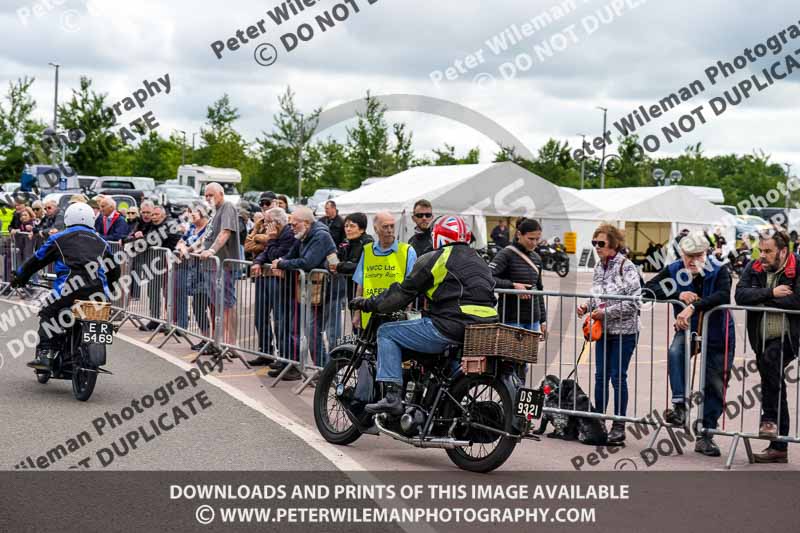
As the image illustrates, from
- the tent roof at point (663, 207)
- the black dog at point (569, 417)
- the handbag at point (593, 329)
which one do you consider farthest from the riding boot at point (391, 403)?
the tent roof at point (663, 207)

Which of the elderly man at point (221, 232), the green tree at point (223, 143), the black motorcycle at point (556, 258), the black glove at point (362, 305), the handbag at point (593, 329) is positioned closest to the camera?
the black glove at point (362, 305)

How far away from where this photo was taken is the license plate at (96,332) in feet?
33.1

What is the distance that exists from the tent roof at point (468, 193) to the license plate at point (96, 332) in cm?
2204

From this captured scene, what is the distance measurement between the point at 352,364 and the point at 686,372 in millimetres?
2627

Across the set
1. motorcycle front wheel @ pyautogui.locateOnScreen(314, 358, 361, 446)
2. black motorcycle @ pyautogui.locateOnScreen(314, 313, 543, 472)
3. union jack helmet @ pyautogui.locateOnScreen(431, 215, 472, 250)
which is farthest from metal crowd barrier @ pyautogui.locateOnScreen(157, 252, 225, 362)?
union jack helmet @ pyautogui.locateOnScreen(431, 215, 472, 250)

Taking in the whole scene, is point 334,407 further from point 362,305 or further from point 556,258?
point 556,258

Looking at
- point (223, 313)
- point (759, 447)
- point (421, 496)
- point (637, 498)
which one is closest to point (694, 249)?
point (759, 447)

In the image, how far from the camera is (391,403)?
25.5ft

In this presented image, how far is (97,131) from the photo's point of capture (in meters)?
59.5

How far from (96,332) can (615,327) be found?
4834 mm

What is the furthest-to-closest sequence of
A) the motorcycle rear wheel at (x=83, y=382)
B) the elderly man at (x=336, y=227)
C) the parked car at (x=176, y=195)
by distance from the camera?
the parked car at (x=176, y=195) < the elderly man at (x=336, y=227) < the motorcycle rear wheel at (x=83, y=382)

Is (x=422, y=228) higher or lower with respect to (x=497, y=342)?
higher

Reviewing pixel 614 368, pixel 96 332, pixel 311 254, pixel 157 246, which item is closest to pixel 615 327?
pixel 614 368

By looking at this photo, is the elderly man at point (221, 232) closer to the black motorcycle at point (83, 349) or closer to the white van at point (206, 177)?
the black motorcycle at point (83, 349)
